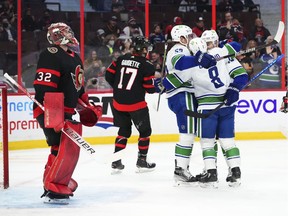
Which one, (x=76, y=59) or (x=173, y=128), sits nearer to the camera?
(x=76, y=59)

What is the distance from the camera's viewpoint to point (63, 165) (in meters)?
5.30

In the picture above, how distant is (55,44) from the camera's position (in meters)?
5.43

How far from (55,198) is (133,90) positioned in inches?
68.5

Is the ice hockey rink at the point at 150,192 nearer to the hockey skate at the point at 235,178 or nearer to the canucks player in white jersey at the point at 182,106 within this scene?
the hockey skate at the point at 235,178

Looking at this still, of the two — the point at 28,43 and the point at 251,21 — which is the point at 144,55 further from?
the point at 251,21

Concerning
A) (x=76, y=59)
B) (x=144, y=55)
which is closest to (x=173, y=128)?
(x=144, y=55)

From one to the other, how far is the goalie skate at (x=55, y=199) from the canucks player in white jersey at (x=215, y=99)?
1.13 m

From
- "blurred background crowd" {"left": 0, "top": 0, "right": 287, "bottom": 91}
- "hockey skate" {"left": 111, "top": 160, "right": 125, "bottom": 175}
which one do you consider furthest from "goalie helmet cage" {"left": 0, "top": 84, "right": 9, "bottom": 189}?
"blurred background crowd" {"left": 0, "top": 0, "right": 287, "bottom": 91}

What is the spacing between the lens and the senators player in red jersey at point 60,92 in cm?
525

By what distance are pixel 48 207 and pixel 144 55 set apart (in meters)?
2.04

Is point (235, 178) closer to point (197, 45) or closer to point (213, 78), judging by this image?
point (213, 78)

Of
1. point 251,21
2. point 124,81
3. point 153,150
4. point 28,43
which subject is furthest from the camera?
point 251,21

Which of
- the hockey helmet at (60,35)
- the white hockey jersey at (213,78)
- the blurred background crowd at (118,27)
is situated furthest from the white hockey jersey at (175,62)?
the blurred background crowd at (118,27)

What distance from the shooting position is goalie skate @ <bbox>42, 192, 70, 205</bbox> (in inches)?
213
